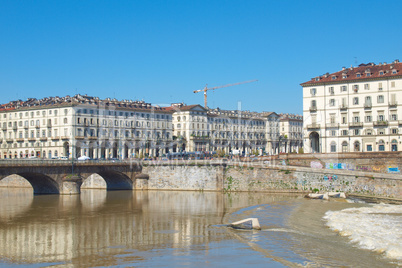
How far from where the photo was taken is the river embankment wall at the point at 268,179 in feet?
194

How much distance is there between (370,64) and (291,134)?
94.4 m

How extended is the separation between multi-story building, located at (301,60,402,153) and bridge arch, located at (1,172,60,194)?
138 ft

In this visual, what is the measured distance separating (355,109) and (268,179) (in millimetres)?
22734

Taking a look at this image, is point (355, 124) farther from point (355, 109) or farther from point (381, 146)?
point (381, 146)

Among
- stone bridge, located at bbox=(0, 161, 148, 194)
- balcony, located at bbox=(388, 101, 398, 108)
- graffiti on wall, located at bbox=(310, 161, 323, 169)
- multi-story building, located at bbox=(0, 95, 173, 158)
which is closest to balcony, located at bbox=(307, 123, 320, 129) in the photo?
balcony, located at bbox=(388, 101, 398, 108)

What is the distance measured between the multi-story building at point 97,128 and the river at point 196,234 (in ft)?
190

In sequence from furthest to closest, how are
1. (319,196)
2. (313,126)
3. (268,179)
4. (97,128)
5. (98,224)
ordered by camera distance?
(97,128) < (313,126) < (268,179) < (319,196) < (98,224)

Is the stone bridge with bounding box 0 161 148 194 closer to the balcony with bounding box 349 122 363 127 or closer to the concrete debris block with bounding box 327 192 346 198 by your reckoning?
the concrete debris block with bounding box 327 192 346 198

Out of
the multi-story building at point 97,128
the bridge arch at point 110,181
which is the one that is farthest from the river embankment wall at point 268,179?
the multi-story building at point 97,128

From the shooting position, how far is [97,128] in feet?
396

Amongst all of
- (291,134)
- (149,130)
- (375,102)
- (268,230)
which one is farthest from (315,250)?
(291,134)

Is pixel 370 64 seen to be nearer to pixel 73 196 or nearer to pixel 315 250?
pixel 73 196

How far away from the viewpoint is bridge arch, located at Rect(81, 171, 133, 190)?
78394 mm

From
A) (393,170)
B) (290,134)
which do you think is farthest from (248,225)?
(290,134)
